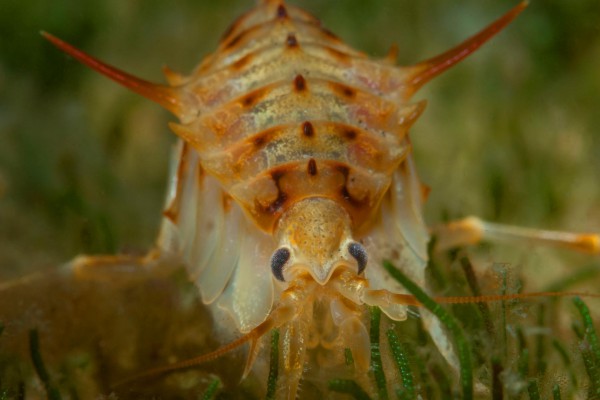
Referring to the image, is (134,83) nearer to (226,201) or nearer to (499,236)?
(226,201)

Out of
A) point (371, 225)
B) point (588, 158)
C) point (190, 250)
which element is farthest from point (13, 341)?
point (588, 158)

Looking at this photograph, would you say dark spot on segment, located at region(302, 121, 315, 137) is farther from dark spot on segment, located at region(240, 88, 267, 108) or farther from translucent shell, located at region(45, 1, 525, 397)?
dark spot on segment, located at region(240, 88, 267, 108)

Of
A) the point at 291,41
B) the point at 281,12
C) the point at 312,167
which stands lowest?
the point at 312,167

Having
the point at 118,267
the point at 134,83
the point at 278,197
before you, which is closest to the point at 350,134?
the point at 278,197

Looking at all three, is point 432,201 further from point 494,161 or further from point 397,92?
point 397,92

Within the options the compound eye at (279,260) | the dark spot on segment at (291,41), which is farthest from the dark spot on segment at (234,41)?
the compound eye at (279,260)

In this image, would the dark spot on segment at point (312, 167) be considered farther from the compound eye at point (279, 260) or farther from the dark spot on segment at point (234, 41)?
the dark spot on segment at point (234, 41)
